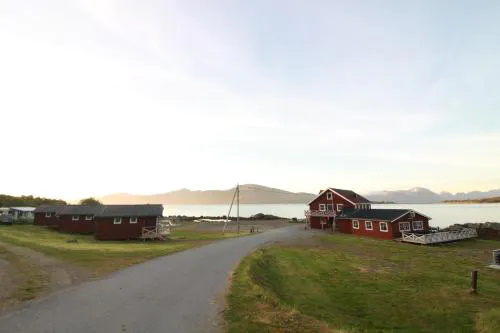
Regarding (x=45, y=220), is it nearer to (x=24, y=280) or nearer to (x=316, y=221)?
(x=316, y=221)

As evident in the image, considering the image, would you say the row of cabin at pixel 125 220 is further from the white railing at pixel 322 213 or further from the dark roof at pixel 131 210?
the white railing at pixel 322 213

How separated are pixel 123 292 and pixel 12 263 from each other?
15727mm

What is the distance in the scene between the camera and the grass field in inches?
667

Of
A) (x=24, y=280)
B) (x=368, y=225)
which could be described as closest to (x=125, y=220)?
(x=24, y=280)

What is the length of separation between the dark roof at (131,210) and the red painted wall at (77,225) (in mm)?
11006

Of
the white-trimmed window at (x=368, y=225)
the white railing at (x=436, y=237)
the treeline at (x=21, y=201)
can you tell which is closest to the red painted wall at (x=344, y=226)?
the white-trimmed window at (x=368, y=225)

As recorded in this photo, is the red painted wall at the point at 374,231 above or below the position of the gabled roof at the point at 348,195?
below

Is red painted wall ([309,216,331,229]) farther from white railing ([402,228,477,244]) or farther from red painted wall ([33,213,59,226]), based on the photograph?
red painted wall ([33,213,59,226])

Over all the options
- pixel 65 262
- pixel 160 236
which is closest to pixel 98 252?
pixel 65 262

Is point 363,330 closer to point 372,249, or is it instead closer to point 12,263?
point 12,263

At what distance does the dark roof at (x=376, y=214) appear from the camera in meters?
60.2

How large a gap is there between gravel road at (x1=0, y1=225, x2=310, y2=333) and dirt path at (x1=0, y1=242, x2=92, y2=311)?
4.60 ft

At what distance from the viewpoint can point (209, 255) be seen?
36.1m

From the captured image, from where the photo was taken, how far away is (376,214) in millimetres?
63500
